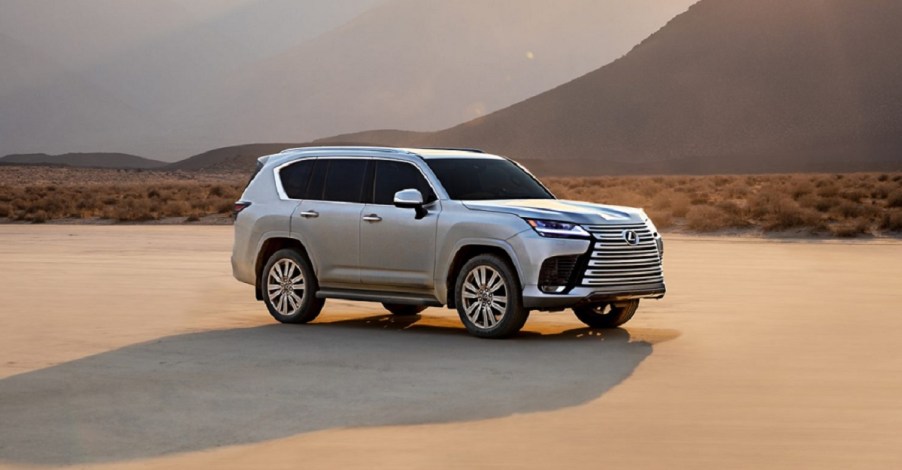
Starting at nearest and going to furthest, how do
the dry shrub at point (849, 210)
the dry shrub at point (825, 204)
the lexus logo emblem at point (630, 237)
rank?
the lexus logo emblem at point (630, 237), the dry shrub at point (849, 210), the dry shrub at point (825, 204)

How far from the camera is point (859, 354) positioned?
45.5ft

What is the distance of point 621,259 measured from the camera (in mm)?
15141

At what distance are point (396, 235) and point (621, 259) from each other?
2.47 meters

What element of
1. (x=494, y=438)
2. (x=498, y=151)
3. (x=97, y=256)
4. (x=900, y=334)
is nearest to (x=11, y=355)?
(x=494, y=438)

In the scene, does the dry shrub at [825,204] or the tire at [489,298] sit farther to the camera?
the dry shrub at [825,204]

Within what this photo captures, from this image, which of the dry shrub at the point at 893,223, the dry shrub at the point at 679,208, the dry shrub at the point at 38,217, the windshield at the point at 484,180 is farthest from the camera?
the dry shrub at the point at 38,217

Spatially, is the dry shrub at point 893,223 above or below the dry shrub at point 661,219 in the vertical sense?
above

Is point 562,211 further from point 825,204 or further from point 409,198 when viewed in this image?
point 825,204

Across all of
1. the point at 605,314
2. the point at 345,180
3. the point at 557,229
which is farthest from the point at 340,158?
the point at 605,314

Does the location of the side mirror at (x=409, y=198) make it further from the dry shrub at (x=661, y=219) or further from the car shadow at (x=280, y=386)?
the dry shrub at (x=661, y=219)

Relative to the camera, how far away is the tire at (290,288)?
17.0 m

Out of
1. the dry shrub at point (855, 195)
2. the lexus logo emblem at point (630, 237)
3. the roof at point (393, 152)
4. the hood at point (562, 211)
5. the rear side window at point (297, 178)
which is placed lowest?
the dry shrub at point (855, 195)

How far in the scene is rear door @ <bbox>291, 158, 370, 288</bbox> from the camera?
16531mm

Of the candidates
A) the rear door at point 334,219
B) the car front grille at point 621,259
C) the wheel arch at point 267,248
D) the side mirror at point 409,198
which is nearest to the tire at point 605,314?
the car front grille at point 621,259
